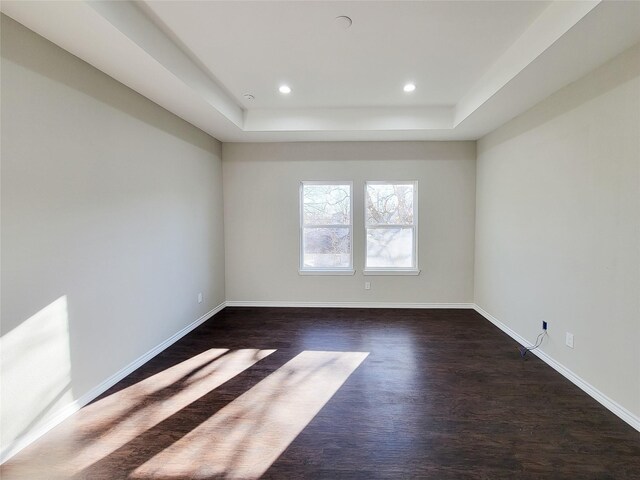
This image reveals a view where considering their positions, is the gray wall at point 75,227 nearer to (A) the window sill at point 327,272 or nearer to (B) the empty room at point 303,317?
(B) the empty room at point 303,317

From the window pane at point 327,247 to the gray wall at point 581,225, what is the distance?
2.13m

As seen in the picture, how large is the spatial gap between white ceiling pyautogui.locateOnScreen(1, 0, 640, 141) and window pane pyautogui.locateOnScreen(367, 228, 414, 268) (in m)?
1.73

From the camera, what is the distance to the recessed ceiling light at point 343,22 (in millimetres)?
2031

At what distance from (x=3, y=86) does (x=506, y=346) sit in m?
4.62

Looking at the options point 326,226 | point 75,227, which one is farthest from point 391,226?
point 75,227

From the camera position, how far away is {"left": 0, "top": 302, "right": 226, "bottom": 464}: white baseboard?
5.70 feet

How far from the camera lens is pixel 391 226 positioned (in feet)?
14.8

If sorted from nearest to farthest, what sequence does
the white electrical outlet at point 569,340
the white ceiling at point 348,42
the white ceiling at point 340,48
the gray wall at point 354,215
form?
1. the white ceiling at point 340,48
2. the white ceiling at point 348,42
3. the white electrical outlet at point 569,340
4. the gray wall at point 354,215

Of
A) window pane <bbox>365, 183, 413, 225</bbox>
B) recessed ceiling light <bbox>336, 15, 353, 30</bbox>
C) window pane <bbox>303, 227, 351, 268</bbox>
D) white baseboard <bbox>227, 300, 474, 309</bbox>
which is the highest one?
recessed ceiling light <bbox>336, 15, 353, 30</bbox>

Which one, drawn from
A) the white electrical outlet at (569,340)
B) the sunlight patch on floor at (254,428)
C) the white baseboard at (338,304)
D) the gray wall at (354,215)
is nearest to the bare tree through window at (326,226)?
the gray wall at (354,215)

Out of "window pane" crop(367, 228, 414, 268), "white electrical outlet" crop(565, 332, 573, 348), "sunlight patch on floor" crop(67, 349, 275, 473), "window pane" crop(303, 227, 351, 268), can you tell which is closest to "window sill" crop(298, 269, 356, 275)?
"window pane" crop(303, 227, 351, 268)

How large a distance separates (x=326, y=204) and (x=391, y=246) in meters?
1.22

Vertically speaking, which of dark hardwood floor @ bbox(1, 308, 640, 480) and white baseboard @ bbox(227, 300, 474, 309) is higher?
white baseboard @ bbox(227, 300, 474, 309)

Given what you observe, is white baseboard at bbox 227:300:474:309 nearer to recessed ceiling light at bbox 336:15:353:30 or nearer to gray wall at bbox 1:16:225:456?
gray wall at bbox 1:16:225:456
